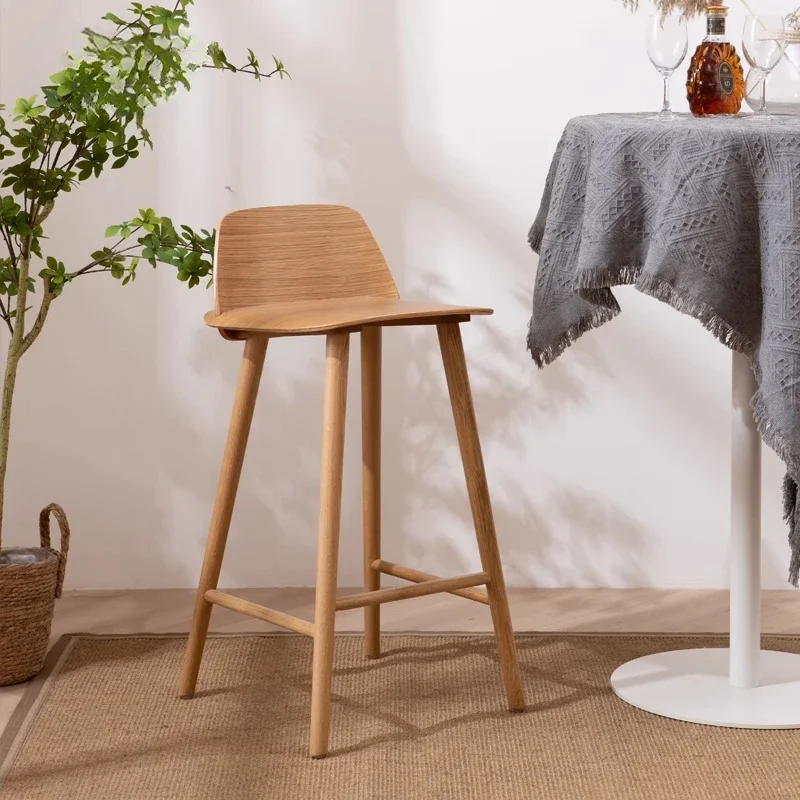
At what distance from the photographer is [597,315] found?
199 cm

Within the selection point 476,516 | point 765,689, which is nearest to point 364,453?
point 476,516

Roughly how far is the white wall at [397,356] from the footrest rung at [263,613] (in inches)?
29.6

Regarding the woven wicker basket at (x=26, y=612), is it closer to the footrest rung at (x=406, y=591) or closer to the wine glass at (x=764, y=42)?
the footrest rung at (x=406, y=591)

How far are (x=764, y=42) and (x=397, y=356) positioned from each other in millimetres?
1134

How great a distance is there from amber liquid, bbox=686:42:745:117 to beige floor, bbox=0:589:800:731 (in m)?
1.12

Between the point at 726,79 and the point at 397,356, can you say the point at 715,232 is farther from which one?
the point at 397,356

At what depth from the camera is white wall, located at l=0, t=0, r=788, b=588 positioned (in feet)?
8.93

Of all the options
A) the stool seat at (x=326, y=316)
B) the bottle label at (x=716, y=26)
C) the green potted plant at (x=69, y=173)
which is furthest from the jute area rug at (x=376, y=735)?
the bottle label at (x=716, y=26)

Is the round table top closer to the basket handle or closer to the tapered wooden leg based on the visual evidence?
the tapered wooden leg

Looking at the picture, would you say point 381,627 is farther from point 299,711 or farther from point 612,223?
point 612,223

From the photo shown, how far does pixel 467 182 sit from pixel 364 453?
2.63 ft

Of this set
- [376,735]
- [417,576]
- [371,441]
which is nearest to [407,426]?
[371,441]

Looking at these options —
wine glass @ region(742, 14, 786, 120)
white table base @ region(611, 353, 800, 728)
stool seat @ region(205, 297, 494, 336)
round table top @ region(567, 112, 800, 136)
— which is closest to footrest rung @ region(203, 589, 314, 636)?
stool seat @ region(205, 297, 494, 336)

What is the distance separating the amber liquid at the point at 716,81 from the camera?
202cm
